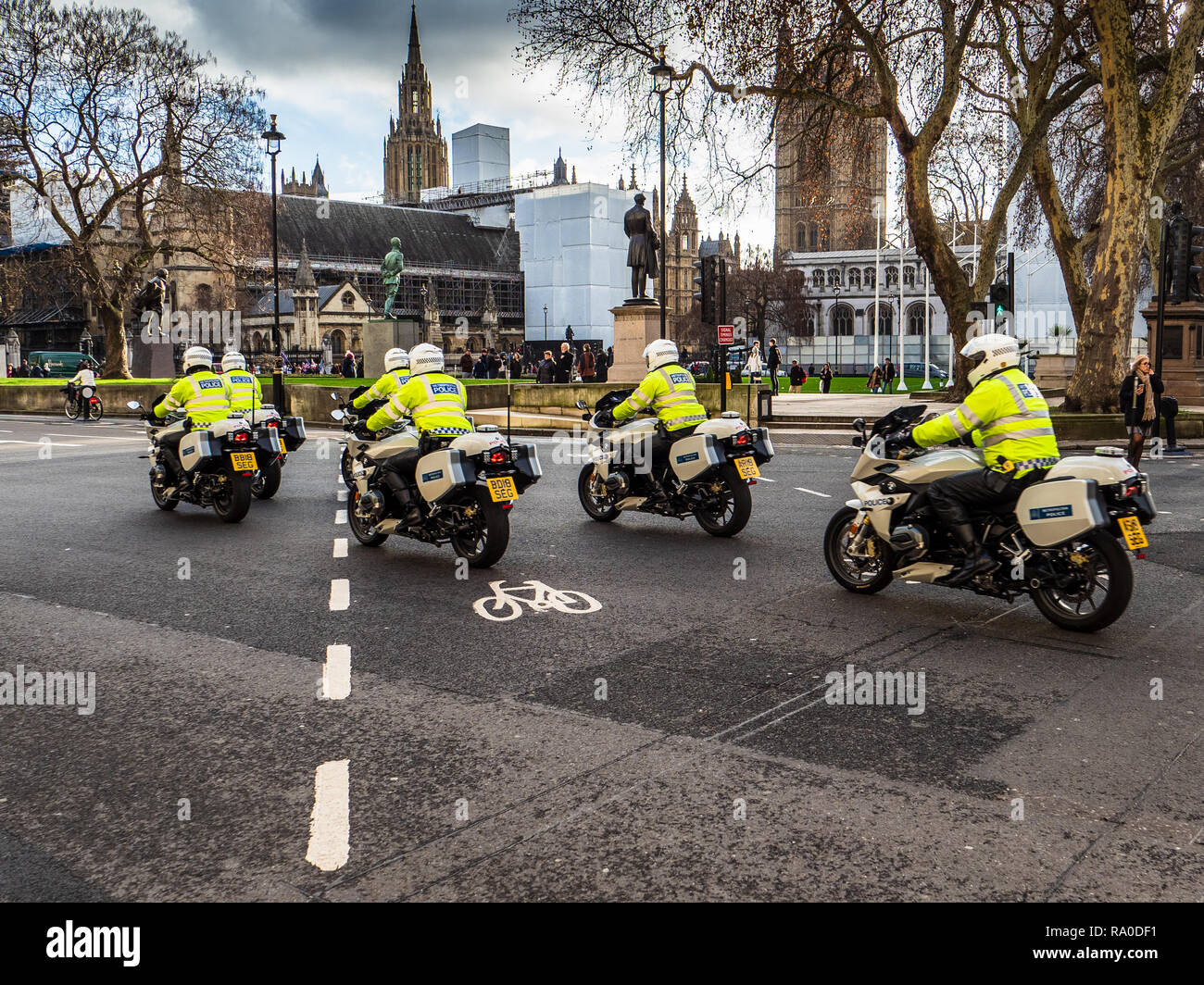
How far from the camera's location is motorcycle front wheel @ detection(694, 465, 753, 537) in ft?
34.7

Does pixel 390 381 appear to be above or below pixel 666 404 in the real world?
above

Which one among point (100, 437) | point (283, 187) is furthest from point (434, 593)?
point (283, 187)

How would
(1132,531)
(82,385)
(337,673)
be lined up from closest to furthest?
(337,673)
(1132,531)
(82,385)

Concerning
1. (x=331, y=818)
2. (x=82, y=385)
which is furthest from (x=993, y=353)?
(x=82, y=385)

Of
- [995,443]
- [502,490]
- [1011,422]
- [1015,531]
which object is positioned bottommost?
[1015,531]

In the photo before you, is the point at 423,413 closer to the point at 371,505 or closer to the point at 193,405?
the point at 371,505

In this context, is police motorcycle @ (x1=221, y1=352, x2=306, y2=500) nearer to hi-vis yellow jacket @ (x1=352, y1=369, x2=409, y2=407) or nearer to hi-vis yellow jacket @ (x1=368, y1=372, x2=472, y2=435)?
hi-vis yellow jacket @ (x1=352, y1=369, x2=409, y2=407)

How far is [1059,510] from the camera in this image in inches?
263

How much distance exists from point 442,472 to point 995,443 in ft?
13.1

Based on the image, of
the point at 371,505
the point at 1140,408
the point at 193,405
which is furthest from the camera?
the point at 1140,408

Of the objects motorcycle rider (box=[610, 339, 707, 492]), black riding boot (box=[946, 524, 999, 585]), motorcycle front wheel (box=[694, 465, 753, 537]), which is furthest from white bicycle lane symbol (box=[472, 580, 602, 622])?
motorcycle rider (box=[610, 339, 707, 492])

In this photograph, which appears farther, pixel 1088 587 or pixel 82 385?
pixel 82 385

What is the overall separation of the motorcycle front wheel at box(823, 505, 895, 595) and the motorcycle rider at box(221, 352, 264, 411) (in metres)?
7.04

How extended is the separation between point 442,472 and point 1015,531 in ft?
13.6
